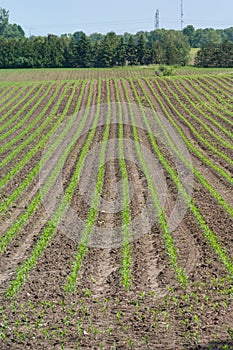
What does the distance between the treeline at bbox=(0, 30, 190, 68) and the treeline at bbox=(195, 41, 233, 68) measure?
245 inches

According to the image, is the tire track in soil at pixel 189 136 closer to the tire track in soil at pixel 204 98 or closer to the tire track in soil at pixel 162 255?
the tire track in soil at pixel 204 98

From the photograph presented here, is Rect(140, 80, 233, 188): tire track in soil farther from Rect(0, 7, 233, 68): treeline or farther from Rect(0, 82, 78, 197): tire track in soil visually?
Rect(0, 7, 233, 68): treeline

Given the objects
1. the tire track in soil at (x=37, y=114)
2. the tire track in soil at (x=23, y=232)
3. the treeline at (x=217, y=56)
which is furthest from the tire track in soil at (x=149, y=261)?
the treeline at (x=217, y=56)

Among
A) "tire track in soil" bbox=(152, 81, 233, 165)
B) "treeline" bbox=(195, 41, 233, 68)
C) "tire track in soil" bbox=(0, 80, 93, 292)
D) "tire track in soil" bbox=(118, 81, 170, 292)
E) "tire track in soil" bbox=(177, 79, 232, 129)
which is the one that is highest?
"treeline" bbox=(195, 41, 233, 68)

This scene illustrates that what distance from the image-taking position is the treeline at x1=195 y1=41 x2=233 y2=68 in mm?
89562

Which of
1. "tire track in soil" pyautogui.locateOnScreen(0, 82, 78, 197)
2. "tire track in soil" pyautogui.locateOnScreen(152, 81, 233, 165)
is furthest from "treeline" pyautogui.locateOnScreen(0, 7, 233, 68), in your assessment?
"tire track in soil" pyautogui.locateOnScreen(0, 82, 78, 197)

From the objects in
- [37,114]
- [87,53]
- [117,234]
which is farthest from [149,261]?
[87,53]

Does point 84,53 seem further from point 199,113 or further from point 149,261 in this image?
point 149,261

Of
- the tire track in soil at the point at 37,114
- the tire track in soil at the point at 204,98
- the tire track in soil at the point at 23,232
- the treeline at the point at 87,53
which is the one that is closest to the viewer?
the tire track in soil at the point at 23,232

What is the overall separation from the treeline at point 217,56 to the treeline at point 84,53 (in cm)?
622

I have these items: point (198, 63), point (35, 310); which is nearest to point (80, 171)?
point (35, 310)

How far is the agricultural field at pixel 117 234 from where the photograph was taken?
364 inches

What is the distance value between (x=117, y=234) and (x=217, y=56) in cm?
8198

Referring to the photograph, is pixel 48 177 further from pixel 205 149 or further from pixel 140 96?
pixel 140 96
